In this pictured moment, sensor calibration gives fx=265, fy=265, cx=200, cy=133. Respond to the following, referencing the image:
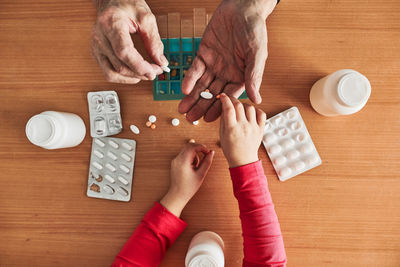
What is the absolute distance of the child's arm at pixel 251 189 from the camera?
64 centimetres

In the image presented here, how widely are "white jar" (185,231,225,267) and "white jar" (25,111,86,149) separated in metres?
0.42

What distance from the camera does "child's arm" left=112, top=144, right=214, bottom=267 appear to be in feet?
2.25

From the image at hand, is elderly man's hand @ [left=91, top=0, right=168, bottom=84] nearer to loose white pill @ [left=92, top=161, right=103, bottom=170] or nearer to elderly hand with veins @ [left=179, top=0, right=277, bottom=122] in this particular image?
elderly hand with veins @ [left=179, top=0, right=277, bottom=122]

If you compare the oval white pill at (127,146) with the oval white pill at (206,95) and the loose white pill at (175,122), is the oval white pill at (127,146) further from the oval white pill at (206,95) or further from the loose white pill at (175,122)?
the oval white pill at (206,95)

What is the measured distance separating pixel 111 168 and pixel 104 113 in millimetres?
154

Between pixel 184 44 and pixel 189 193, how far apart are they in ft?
1.34

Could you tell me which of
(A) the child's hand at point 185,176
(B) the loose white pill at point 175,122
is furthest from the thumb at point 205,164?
(B) the loose white pill at point 175,122

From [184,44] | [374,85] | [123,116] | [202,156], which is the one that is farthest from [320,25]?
[123,116]

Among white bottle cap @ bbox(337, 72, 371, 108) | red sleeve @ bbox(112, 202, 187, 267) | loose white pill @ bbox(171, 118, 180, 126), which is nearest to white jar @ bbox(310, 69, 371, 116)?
white bottle cap @ bbox(337, 72, 371, 108)

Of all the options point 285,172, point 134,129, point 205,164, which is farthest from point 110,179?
point 285,172

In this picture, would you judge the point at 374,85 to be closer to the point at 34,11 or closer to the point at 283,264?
the point at 283,264

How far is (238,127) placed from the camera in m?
0.63

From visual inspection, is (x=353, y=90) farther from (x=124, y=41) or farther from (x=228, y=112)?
(x=124, y=41)

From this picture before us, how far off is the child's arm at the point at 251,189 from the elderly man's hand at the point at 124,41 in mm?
202
